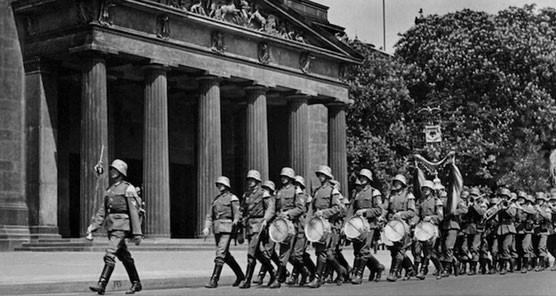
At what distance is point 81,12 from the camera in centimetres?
3023

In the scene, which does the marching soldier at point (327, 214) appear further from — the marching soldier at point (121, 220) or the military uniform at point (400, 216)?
the marching soldier at point (121, 220)

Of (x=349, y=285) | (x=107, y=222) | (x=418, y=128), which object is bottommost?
(x=349, y=285)

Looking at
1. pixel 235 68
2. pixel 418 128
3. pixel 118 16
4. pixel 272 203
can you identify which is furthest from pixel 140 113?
pixel 272 203

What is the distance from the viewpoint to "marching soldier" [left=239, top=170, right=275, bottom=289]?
57.6 ft

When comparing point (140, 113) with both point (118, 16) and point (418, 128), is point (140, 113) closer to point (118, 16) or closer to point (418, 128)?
point (118, 16)

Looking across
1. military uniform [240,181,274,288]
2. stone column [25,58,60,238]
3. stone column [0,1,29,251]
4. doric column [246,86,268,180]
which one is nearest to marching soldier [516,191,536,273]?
military uniform [240,181,274,288]

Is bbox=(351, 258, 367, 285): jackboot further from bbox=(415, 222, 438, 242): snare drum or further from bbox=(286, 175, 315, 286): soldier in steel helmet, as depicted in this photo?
bbox=(415, 222, 438, 242): snare drum

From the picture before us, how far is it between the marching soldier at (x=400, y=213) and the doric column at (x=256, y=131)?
16.9 m

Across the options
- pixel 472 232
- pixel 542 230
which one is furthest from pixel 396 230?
pixel 542 230

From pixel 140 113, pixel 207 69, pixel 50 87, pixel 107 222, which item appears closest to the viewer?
pixel 107 222

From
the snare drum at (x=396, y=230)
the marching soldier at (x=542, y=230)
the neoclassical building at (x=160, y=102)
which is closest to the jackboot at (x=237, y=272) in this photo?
the snare drum at (x=396, y=230)

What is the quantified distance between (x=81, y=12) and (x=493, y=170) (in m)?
28.3

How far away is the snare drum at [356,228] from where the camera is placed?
18656 millimetres

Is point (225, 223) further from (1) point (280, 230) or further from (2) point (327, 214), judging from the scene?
(2) point (327, 214)
